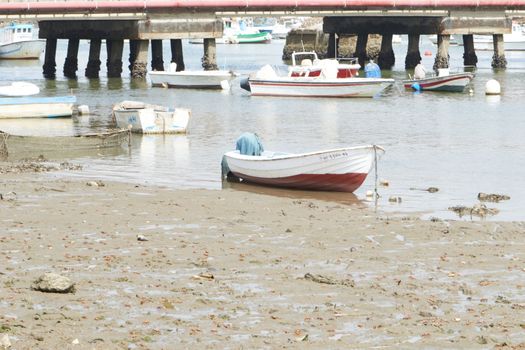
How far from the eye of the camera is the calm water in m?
24.7

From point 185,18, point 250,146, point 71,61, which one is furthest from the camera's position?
point 71,61

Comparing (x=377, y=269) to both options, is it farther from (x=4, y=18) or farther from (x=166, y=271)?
(x=4, y=18)

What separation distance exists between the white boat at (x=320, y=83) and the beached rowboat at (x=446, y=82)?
3.79 meters

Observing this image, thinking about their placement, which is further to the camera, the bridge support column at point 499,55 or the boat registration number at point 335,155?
the bridge support column at point 499,55

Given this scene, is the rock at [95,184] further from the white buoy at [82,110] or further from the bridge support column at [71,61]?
the bridge support column at [71,61]

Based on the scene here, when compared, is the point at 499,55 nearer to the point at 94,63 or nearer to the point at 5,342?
the point at 94,63

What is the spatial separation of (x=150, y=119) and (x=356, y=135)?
6.72 meters

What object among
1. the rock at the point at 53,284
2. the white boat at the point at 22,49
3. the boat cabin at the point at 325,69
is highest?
the rock at the point at 53,284

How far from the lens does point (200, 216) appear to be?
707 inches

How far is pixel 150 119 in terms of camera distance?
34.6 meters

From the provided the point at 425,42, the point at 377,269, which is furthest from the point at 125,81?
the point at 425,42

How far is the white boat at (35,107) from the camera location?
39375 mm

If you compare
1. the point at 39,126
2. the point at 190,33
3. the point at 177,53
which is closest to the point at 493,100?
the point at 190,33

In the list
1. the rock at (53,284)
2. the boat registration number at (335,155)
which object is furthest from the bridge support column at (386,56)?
the rock at (53,284)
